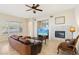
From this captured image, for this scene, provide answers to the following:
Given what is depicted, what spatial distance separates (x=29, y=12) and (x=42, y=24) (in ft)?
1.18

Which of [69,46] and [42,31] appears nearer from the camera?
[69,46]

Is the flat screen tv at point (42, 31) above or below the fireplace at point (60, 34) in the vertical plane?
above

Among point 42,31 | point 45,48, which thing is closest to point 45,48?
point 45,48

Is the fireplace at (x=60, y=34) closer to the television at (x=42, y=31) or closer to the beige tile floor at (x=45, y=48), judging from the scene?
the beige tile floor at (x=45, y=48)

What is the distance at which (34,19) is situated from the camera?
7.63 ft

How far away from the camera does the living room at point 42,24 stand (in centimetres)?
225

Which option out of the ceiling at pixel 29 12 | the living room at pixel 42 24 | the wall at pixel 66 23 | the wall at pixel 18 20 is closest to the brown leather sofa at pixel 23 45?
the living room at pixel 42 24

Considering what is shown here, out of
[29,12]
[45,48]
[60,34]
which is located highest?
[29,12]

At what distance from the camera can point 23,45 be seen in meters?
2.26

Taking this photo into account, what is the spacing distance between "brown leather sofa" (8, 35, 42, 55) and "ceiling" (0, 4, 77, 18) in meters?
0.48

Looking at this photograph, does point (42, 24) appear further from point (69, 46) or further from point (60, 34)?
point (69, 46)

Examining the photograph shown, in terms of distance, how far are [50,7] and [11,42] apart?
1.04m

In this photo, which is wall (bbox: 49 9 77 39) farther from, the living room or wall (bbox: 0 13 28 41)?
wall (bbox: 0 13 28 41)
